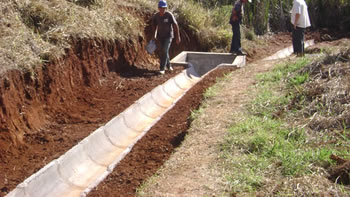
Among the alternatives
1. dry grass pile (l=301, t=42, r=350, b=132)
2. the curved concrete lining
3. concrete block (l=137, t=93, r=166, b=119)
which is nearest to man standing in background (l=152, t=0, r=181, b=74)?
the curved concrete lining

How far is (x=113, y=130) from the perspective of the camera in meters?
8.29

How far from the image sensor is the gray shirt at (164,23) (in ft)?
40.7

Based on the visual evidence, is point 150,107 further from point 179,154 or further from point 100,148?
point 179,154

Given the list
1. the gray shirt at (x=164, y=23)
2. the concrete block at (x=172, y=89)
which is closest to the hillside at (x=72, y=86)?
the concrete block at (x=172, y=89)

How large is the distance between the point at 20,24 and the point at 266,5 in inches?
449

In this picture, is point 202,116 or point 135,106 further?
point 135,106

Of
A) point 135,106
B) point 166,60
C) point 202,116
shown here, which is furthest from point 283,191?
point 166,60

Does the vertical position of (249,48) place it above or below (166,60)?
below

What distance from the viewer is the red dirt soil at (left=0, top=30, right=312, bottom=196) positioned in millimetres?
6852

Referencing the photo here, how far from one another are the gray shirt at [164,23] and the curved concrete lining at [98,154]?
5.25 feet

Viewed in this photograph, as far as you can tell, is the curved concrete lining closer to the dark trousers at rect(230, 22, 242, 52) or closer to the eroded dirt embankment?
the eroded dirt embankment

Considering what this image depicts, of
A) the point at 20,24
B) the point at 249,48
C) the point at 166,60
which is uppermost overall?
the point at 20,24

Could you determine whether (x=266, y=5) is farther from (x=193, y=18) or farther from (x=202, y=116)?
(x=202, y=116)

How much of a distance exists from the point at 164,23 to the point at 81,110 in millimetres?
3932
